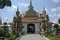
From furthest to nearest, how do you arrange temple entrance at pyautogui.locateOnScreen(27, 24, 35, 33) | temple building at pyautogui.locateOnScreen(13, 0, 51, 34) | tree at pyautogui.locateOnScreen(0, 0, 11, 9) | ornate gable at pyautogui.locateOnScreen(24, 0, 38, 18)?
1. ornate gable at pyautogui.locateOnScreen(24, 0, 38, 18)
2. temple entrance at pyautogui.locateOnScreen(27, 24, 35, 33)
3. temple building at pyautogui.locateOnScreen(13, 0, 51, 34)
4. tree at pyautogui.locateOnScreen(0, 0, 11, 9)

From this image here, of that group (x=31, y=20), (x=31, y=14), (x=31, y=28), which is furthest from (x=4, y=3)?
(x=31, y=28)

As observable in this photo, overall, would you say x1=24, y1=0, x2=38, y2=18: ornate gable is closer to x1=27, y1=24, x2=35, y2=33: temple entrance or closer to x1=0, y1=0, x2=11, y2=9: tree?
x1=27, y1=24, x2=35, y2=33: temple entrance

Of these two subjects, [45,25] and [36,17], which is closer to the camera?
[45,25]

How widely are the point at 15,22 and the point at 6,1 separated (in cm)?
→ 3240

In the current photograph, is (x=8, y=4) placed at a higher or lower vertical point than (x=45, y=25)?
higher

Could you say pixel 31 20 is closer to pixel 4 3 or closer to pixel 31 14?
pixel 31 14

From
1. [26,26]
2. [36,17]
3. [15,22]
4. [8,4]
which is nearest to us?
[8,4]

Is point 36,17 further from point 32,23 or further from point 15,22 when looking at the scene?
point 15,22

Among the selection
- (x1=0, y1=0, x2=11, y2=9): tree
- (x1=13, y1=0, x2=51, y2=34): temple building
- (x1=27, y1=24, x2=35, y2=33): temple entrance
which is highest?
(x1=0, y1=0, x2=11, y2=9): tree

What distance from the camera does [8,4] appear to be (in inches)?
917

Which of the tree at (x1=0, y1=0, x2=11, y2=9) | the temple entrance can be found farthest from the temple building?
the tree at (x1=0, y1=0, x2=11, y2=9)

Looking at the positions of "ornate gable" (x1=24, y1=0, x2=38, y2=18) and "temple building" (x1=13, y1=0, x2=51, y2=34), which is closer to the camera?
"temple building" (x1=13, y1=0, x2=51, y2=34)

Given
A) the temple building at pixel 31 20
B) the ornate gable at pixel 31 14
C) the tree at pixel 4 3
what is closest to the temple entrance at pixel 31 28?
the temple building at pixel 31 20

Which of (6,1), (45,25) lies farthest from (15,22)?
(6,1)
